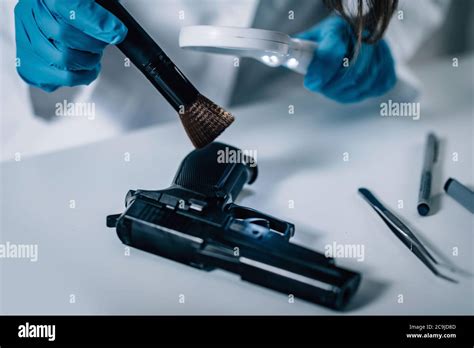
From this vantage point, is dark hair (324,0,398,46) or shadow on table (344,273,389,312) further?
dark hair (324,0,398,46)

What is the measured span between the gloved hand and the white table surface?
0.12 m

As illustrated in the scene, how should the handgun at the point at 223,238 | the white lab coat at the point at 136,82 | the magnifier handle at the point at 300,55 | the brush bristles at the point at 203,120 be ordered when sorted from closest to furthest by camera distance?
the handgun at the point at 223,238, the brush bristles at the point at 203,120, the magnifier handle at the point at 300,55, the white lab coat at the point at 136,82

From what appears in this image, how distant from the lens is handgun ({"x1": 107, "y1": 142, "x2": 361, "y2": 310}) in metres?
0.56

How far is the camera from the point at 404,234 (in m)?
0.65

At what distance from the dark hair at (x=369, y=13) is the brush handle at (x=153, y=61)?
0.83 ft
